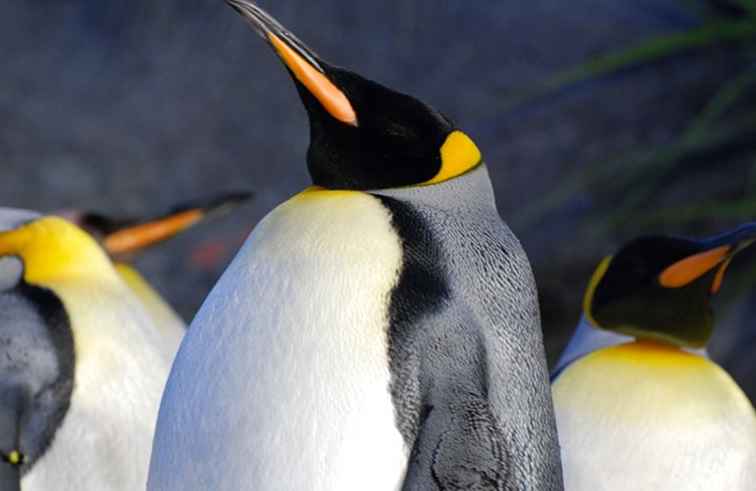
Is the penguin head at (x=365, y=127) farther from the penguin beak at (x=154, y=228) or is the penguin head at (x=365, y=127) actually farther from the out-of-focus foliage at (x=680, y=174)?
the out-of-focus foliage at (x=680, y=174)

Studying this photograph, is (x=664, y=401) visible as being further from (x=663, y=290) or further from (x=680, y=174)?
(x=680, y=174)

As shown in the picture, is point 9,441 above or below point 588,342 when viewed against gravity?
below

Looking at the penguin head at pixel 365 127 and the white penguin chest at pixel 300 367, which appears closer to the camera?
the white penguin chest at pixel 300 367

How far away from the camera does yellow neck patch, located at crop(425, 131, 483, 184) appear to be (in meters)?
2.32

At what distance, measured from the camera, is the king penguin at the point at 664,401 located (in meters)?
3.16

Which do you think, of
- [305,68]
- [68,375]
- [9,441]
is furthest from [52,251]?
[305,68]

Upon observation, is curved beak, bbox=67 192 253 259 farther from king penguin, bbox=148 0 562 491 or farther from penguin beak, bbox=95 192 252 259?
king penguin, bbox=148 0 562 491

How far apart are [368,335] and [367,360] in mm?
38

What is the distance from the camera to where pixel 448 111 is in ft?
26.3

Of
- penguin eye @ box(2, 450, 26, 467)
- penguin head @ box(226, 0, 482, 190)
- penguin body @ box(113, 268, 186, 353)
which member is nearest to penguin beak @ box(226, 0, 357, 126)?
penguin head @ box(226, 0, 482, 190)

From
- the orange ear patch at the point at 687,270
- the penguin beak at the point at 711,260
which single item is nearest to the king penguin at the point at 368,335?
the penguin beak at the point at 711,260

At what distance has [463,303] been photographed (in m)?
2.22

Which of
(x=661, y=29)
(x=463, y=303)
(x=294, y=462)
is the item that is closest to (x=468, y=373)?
(x=463, y=303)

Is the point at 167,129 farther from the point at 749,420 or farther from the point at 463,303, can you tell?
the point at 463,303
